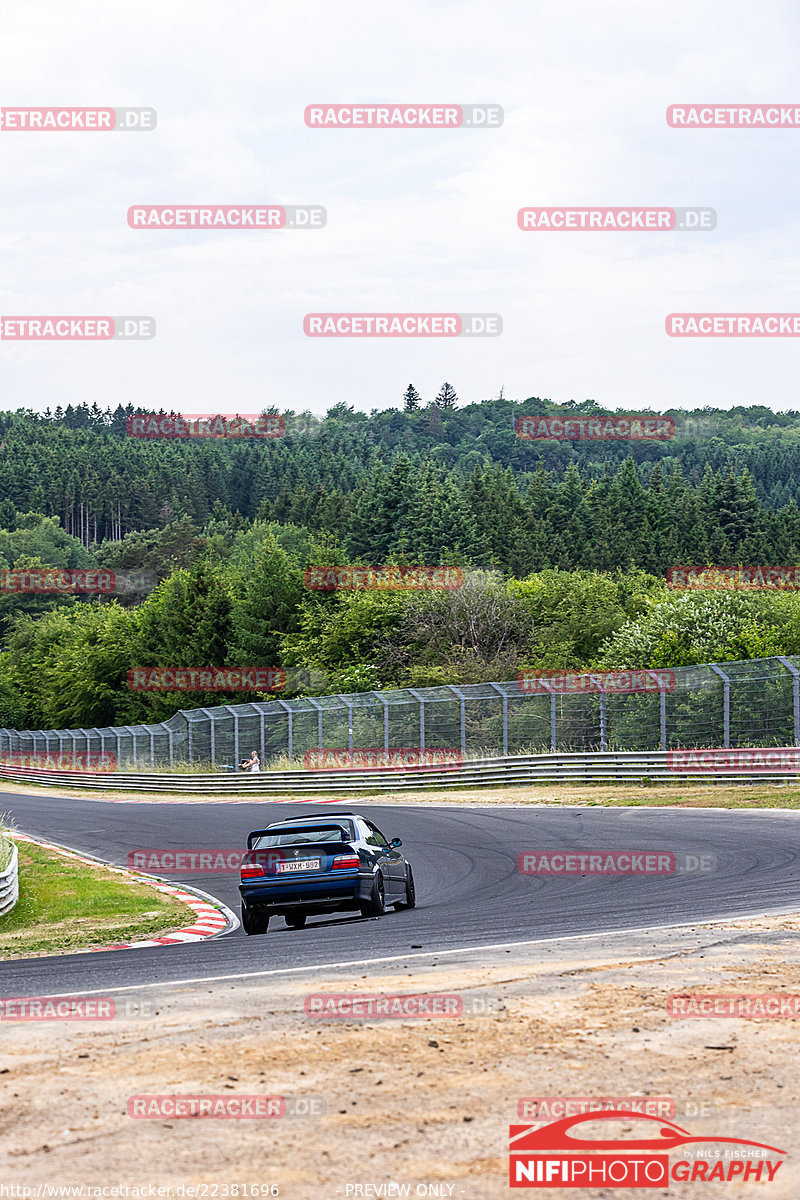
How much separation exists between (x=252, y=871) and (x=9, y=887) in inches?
183

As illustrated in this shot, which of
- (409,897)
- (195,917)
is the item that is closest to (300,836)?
(409,897)

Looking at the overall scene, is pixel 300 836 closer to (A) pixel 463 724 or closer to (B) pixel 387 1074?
(B) pixel 387 1074

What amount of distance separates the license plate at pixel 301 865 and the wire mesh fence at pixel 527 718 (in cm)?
1434

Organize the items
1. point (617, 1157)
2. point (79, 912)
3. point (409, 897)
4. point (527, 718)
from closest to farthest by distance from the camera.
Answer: point (617, 1157) < point (409, 897) < point (79, 912) < point (527, 718)

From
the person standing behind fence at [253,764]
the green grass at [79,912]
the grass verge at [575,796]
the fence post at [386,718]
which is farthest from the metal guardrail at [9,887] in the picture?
the person standing behind fence at [253,764]

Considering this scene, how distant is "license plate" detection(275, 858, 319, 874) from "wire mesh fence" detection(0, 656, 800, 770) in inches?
564

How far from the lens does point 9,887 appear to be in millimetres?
15930

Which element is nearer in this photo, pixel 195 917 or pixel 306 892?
pixel 306 892

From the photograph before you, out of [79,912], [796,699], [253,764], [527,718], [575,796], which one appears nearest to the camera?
[79,912]

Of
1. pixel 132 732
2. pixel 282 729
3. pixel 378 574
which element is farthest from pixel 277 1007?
pixel 378 574

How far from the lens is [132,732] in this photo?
53938 mm

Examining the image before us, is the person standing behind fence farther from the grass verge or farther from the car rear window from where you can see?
the car rear window

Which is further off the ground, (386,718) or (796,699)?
(796,699)

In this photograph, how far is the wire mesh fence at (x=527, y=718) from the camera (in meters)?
25.3
